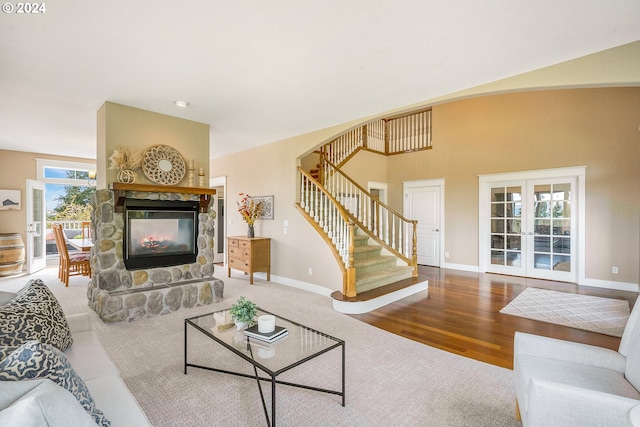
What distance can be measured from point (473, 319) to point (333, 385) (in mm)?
2255

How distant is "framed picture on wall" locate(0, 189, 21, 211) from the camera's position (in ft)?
20.4

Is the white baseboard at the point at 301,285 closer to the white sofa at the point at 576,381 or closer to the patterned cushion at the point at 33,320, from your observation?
the white sofa at the point at 576,381

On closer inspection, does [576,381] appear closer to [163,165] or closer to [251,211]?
[163,165]

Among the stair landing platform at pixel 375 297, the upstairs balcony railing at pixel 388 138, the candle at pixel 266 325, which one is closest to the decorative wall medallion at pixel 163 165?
the stair landing platform at pixel 375 297

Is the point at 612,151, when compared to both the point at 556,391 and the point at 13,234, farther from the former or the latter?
the point at 13,234

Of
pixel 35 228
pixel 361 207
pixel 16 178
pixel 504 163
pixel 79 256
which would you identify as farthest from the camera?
pixel 361 207

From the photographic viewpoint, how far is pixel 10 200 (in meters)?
6.32

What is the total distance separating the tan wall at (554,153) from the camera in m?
5.02

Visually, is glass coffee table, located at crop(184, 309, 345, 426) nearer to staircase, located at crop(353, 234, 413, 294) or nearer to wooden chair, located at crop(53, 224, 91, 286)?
staircase, located at crop(353, 234, 413, 294)

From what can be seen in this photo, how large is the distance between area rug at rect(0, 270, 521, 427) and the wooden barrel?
167 inches

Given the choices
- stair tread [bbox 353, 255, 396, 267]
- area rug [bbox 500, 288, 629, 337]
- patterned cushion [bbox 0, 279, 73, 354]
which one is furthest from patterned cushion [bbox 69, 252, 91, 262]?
area rug [bbox 500, 288, 629, 337]

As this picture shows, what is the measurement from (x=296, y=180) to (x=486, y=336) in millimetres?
3508

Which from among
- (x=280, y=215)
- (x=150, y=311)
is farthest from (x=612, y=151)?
(x=150, y=311)

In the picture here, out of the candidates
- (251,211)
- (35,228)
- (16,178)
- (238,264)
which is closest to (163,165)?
(251,211)
